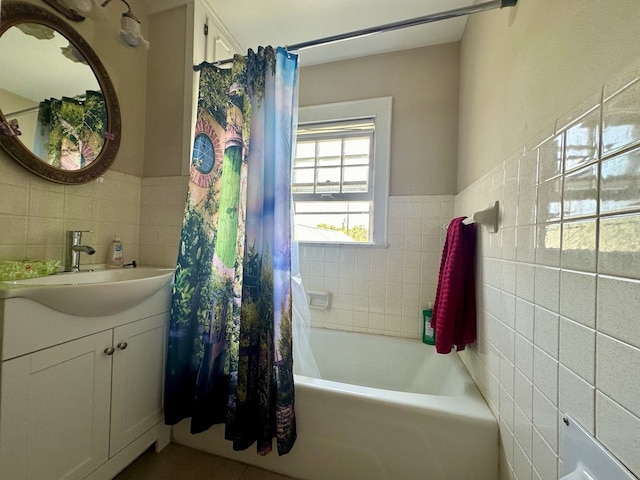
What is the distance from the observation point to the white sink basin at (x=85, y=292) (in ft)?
2.58

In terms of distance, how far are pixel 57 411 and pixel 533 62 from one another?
1.90 m

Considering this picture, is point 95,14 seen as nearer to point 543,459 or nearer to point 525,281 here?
point 525,281

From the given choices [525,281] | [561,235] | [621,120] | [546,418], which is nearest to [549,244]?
[561,235]

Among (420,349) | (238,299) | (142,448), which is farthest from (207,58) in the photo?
(420,349)

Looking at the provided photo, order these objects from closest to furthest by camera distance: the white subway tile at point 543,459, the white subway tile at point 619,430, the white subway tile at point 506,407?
the white subway tile at point 619,430, the white subway tile at point 543,459, the white subway tile at point 506,407

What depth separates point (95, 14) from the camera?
1170 millimetres

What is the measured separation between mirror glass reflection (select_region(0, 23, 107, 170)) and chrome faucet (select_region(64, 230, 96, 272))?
1.06ft

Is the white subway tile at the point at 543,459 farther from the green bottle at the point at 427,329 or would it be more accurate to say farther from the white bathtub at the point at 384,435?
the green bottle at the point at 427,329

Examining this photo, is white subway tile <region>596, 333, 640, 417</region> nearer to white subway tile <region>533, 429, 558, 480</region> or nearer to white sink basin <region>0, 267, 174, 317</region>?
white subway tile <region>533, 429, 558, 480</region>

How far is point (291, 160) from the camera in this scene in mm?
1147

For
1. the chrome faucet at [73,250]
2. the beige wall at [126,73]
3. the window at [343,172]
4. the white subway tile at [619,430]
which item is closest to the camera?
the white subway tile at [619,430]

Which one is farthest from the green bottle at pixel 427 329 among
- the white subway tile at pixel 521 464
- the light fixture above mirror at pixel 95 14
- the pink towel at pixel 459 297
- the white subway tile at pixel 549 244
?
the light fixture above mirror at pixel 95 14

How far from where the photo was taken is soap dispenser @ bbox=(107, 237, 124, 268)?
4.58 feet

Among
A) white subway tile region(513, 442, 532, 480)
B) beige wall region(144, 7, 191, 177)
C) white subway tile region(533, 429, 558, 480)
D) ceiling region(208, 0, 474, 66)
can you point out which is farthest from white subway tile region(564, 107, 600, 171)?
beige wall region(144, 7, 191, 177)
